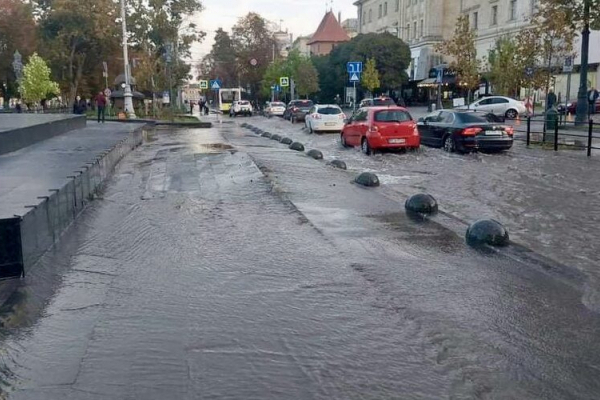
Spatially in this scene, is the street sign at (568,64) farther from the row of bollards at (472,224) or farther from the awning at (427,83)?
the awning at (427,83)

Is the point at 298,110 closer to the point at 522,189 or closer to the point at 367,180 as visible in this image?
the point at 367,180

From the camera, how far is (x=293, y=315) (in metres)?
5.54

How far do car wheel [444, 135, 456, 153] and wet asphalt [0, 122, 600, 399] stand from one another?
11149 mm

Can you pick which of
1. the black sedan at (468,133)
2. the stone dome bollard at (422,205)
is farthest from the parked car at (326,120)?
the stone dome bollard at (422,205)

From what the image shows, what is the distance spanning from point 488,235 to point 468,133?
12644mm

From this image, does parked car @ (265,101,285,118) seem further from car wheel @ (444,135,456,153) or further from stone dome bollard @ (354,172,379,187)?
stone dome bollard @ (354,172,379,187)

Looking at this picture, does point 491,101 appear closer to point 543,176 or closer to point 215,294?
point 543,176

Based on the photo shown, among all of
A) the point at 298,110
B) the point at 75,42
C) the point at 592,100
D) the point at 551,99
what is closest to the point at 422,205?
the point at 551,99

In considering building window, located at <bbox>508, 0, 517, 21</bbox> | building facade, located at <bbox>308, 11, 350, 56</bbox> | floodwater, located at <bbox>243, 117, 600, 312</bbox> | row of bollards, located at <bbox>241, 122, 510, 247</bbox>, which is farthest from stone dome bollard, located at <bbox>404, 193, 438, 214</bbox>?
building facade, located at <bbox>308, 11, 350, 56</bbox>

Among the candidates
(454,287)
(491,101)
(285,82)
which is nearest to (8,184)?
(454,287)

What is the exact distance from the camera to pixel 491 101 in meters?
40.6

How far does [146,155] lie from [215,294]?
15105mm

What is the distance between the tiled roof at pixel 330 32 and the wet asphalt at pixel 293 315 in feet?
354

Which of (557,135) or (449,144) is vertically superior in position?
(557,135)
